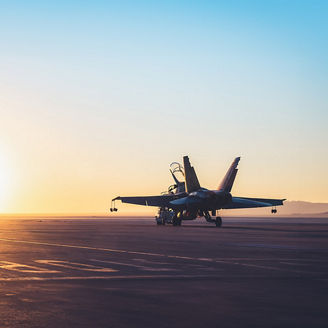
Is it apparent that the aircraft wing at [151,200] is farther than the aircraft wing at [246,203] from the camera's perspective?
Yes

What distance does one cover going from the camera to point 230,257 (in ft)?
85.7

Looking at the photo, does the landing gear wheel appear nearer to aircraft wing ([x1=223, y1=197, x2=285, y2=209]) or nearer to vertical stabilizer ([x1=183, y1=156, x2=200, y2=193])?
aircraft wing ([x1=223, y1=197, x2=285, y2=209])

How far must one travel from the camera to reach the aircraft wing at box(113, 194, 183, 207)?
280 ft

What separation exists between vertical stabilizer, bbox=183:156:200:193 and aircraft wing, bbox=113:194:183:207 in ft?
18.1

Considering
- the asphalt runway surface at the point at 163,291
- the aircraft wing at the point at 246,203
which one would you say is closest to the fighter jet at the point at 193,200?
the aircraft wing at the point at 246,203

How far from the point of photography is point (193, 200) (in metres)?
75.5

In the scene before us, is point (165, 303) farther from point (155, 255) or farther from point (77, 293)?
point (155, 255)

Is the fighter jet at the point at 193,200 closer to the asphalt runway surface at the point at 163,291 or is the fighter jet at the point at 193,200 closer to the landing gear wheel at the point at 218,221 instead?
the landing gear wheel at the point at 218,221

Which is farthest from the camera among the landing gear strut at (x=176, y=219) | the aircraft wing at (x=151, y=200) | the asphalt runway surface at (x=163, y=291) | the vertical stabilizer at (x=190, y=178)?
the aircraft wing at (x=151, y=200)

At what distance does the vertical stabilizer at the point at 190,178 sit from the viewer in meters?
78.0

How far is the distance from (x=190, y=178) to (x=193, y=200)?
3790mm

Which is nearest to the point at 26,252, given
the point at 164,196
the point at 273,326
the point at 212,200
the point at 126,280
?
the point at 126,280

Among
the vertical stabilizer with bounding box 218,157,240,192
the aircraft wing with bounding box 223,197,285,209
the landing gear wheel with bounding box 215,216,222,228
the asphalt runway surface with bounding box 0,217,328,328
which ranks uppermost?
the vertical stabilizer with bounding box 218,157,240,192

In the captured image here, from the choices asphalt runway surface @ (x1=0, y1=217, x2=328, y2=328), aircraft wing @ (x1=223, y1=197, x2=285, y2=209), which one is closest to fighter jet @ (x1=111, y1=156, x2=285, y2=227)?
aircraft wing @ (x1=223, y1=197, x2=285, y2=209)
